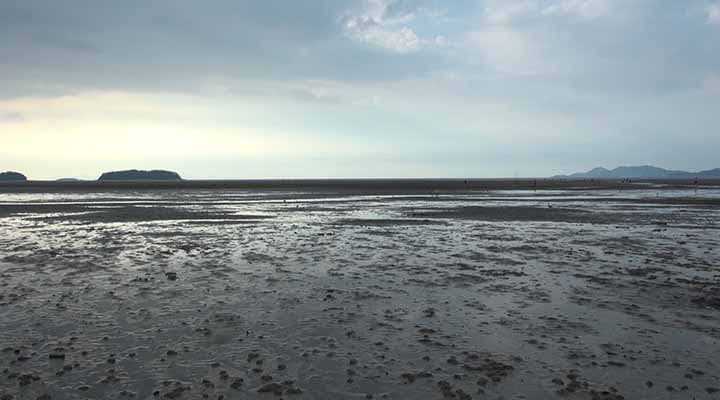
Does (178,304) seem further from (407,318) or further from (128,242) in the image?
(128,242)

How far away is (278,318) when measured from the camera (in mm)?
11844

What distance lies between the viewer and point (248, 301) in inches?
525

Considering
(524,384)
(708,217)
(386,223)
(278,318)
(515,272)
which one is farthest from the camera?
(708,217)

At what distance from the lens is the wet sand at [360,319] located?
26.8ft

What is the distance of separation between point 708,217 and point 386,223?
25.8 metres

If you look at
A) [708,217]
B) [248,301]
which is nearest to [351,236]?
[248,301]

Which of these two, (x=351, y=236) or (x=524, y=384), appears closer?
(x=524, y=384)

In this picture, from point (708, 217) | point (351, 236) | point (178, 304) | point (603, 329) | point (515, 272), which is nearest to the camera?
point (603, 329)

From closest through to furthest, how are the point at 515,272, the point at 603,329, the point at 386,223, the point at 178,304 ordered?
1. the point at 603,329
2. the point at 178,304
3. the point at 515,272
4. the point at 386,223

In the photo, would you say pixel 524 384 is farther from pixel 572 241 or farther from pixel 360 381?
pixel 572 241

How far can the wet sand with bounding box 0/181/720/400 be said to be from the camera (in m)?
8.16

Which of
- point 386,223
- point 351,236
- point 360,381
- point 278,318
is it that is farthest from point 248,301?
point 386,223

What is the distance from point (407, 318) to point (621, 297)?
6772mm

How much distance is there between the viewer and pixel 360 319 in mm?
11797
